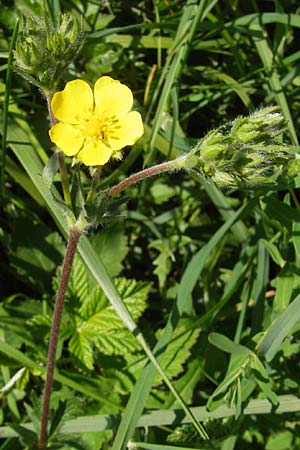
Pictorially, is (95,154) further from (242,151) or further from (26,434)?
(26,434)

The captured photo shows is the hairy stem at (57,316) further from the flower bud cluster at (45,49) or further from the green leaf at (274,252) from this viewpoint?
the green leaf at (274,252)

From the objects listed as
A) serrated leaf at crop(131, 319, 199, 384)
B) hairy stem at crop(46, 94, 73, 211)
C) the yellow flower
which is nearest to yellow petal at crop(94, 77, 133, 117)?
the yellow flower

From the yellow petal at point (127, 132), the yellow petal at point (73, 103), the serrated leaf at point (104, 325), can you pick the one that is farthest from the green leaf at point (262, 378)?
the yellow petal at point (73, 103)

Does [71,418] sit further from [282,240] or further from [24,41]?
[24,41]

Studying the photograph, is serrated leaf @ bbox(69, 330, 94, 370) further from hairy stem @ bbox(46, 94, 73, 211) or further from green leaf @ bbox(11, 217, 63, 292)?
hairy stem @ bbox(46, 94, 73, 211)

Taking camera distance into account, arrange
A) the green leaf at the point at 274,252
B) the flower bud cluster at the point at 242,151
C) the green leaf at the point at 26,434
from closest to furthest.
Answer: the flower bud cluster at the point at 242,151 → the green leaf at the point at 26,434 → the green leaf at the point at 274,252

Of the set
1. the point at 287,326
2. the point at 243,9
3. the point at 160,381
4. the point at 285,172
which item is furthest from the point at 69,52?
the point at 243,9
